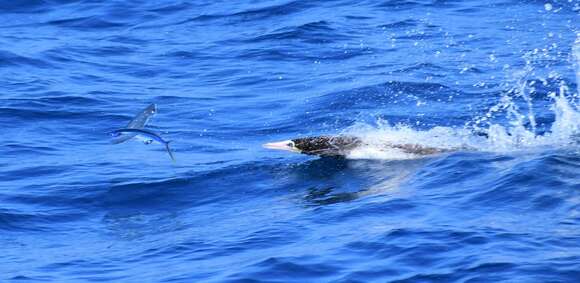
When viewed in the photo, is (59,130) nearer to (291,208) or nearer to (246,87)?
(246,87)

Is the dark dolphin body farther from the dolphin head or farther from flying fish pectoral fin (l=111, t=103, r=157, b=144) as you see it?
flying fish pectoral fin (l=111, t=103, r=157, b=144)

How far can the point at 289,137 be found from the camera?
1499 centimetres

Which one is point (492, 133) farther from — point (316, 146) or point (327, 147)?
point (316, 146)

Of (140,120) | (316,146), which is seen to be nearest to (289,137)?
(316,146)

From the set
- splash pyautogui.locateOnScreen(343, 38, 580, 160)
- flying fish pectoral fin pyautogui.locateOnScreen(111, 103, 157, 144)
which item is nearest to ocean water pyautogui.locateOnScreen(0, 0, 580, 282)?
splash pyautogui.locateOnScreen(343, 38, 580, 160)

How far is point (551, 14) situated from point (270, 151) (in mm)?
7835

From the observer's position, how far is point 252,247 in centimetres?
1044

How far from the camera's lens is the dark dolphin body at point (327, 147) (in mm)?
13000

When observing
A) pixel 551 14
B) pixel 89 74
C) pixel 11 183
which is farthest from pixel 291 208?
pixel 551 14

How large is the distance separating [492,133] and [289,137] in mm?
2655

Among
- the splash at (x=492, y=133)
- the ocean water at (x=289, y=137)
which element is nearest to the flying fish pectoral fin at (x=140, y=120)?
the ocean water at (x=289, y=137)

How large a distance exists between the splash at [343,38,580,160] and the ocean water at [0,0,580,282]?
0.03 metres

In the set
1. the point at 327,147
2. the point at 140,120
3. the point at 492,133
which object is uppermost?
the point at 140,120

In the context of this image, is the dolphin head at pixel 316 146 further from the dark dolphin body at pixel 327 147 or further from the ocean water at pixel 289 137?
the ocean water at pixel 289 137
